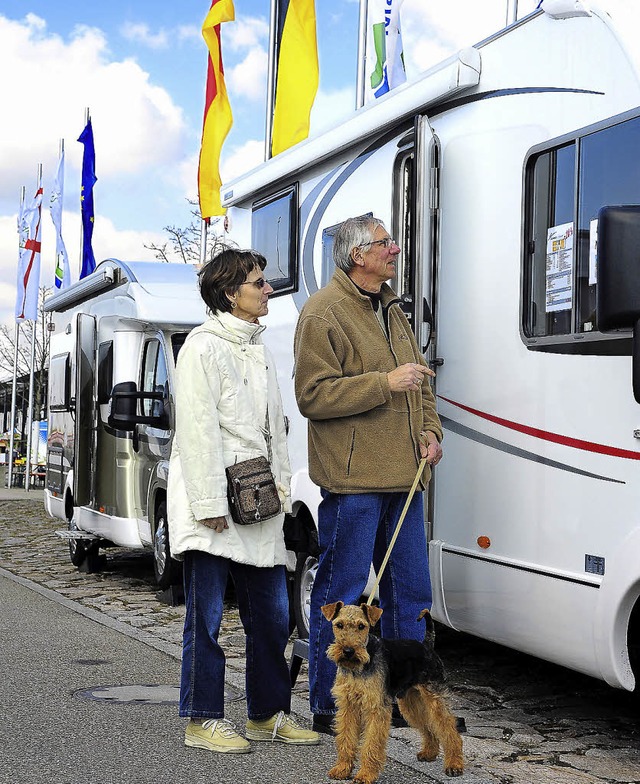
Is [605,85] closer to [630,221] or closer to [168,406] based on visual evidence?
[630,221]

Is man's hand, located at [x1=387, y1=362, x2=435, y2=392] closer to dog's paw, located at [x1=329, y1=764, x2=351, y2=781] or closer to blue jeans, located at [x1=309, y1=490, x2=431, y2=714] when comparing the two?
blue jeans, located at [x1=309, y1=490, x2=431, y2=714]

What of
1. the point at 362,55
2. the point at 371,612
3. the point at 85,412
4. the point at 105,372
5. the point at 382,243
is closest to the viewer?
the point at 371,612

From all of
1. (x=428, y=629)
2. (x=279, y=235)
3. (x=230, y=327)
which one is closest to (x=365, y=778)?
(x=428, y=629)

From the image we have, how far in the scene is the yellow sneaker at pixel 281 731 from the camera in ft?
16.0

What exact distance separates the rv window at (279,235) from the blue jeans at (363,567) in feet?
8.23

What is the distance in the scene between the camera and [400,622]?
5.00m

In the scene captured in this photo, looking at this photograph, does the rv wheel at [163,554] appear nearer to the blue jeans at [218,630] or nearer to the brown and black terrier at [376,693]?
the blue jeans at [218,630]

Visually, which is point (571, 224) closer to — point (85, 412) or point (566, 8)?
point (566, 8)

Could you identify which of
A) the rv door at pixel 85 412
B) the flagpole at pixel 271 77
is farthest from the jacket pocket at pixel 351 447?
the flagpole at pixel 271 77

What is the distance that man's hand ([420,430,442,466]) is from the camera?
490 cm

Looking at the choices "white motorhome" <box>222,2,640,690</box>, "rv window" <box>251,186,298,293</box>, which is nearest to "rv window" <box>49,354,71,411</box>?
"rv window" <box>251,186,298,293</box>

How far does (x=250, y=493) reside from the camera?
467 cm

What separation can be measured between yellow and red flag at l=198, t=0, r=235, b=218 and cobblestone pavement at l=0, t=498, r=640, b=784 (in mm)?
6208

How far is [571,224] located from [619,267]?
1108mm
